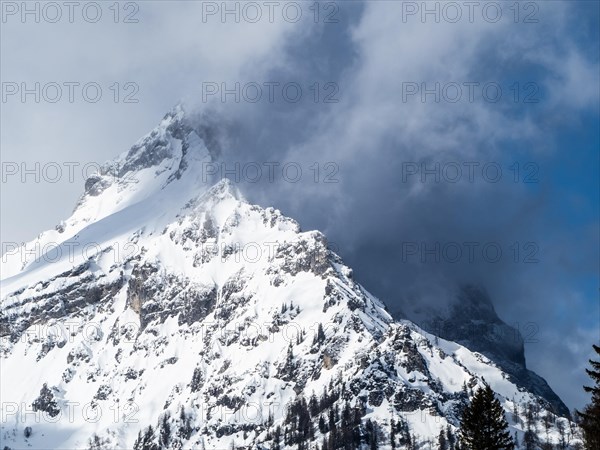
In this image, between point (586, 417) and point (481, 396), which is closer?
point (586, 417)

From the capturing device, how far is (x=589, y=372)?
72875mm

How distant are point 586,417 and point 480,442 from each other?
12911mm

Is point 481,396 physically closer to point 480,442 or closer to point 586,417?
point 480,442

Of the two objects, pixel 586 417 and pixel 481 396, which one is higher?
pixel 481 396

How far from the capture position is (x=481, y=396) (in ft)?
280

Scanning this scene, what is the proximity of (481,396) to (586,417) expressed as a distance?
12515 millimetres

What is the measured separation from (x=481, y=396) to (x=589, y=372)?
14.2 meters

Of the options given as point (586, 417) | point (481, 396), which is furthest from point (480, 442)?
point (586, 417)

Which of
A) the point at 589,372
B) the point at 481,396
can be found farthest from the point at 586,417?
the point at 481,396

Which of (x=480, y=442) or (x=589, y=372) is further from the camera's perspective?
(x=480, y=442)

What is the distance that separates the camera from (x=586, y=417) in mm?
74188

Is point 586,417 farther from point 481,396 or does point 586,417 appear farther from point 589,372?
point 481,396

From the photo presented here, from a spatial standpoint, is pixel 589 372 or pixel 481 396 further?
pixel 481 396
